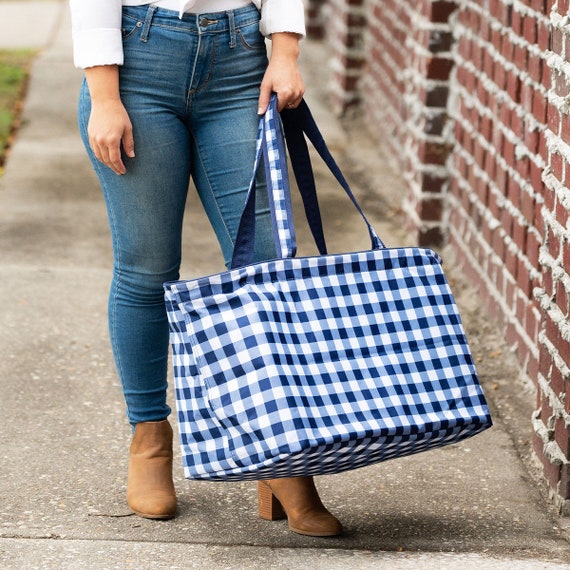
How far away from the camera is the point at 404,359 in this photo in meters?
2.58

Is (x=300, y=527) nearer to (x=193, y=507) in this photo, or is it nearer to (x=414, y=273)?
(x=193, y=507)

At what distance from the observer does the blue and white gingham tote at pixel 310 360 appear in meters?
2.42

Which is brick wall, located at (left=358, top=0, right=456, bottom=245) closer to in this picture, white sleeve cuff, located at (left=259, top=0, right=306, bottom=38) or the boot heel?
white sleeve cuff, located at (left=259, top=0, right=306, bottom=38)

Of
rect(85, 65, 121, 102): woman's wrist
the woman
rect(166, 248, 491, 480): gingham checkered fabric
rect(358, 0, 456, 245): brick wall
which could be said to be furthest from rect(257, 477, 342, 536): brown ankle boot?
rect(358, 0, 456, 245): brick wall

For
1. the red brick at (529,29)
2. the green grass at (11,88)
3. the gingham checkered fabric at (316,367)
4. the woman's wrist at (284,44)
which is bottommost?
the green grass at (11,88)

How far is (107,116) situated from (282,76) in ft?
1.42

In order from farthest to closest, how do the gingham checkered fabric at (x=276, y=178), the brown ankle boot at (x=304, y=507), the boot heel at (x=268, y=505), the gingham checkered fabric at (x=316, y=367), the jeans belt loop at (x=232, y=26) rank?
the boot heel at (x=268, y=505) → the brown ankle boot at (x=304, y=507) → the jeans belt loop at (x=232, y=26) → the gingham checkered fabric at (x=276, y=178) → the gingham checkered fabric at (x=316, y=367)

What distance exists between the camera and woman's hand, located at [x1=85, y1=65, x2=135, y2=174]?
8.64ft

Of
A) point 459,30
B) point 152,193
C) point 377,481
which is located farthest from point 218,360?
point 459,30

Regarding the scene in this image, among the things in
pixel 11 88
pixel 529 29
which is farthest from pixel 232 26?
pixel 11 88

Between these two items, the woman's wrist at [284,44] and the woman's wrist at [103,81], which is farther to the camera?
the woman's wrist at [284,44]

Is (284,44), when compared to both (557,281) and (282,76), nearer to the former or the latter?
(282,76)

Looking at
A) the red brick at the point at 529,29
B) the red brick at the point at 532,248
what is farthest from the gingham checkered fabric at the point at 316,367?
the red brick at the point at 529,29

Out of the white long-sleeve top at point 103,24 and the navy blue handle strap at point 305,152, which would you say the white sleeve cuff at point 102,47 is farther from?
the navy blue handle strap at point 305,152
